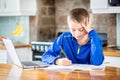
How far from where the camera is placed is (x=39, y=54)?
4.71 metres

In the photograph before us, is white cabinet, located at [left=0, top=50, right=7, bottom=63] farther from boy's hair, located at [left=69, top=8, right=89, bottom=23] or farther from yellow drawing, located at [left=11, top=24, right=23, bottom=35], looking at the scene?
boy's hair, located at [left=69, top=8, right=89, bottom=23]

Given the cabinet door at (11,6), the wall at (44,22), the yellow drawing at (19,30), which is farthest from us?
the yellow drawing at (19,30)

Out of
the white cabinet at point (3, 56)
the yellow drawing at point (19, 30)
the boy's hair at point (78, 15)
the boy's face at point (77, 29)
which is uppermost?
the boy's hair at point (78, 15)

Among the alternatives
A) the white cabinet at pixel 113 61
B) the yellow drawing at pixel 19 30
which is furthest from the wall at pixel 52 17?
the white cabinet at pixel 113 61

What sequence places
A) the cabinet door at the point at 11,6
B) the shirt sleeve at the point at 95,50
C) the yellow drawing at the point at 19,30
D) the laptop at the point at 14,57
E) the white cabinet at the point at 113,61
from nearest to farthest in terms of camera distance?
the laptop at the point at 14,57 → the shirt sleeve at the point at 95,50 → the white cabinet at the point at 113,61 → the cabinet door at the point at 11,6 → the yellow drawing at the point at 19,30

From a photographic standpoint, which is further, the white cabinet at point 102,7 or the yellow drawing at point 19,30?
the yellow drawing at point 19,30

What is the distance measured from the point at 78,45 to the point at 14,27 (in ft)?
10.2

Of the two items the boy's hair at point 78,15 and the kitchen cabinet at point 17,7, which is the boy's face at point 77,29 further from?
the kitchen cabinet at point 17,7

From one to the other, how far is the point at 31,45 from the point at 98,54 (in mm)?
2537

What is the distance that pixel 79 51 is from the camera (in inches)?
98.9

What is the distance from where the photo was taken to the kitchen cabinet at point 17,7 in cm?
496

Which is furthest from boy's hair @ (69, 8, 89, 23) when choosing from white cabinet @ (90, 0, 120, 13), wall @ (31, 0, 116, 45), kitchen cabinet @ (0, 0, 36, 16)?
kitchen cabinet @ (0, 0, 36, 16)

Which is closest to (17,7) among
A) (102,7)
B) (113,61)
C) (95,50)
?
(102,7)

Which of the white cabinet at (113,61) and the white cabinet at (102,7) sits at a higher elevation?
the white cabinet at (102,7)
